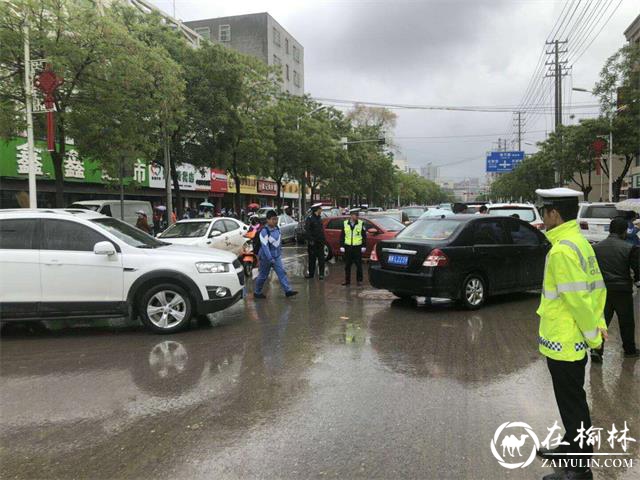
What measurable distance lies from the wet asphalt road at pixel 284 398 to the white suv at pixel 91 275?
0.41 meters

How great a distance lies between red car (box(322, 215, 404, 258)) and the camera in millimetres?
15422

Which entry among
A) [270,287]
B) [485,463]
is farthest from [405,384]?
[270,287]

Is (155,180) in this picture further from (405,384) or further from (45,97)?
(405,384)

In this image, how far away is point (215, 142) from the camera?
20.7 metres

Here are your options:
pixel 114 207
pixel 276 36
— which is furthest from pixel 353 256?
pixel 276 36

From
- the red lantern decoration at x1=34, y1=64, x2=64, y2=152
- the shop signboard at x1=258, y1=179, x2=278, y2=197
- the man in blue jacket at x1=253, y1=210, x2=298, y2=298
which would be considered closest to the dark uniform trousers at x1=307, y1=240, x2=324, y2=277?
the man in blue jacket at x1=253, y1=210, x2=298, y2=298

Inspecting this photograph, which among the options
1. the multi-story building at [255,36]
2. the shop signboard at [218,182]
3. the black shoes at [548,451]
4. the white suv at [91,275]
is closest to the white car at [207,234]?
the white suv at [91,275]

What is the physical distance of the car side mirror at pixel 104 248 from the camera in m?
6.89

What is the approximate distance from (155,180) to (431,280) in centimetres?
2640

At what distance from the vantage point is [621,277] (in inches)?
230

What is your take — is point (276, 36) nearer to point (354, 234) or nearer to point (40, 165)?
point (40, 165)

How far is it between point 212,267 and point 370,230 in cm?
870

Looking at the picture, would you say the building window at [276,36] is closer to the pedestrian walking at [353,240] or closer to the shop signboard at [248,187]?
the shop signboard at [248,187]

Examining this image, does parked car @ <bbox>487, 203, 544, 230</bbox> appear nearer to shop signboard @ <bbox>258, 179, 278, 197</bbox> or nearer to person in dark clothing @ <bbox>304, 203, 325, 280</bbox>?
person in dark clothing @ <bbox>304, 203, 325, 280</bbox>
